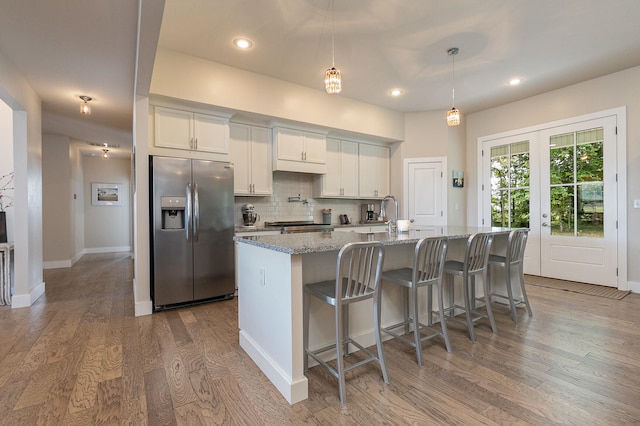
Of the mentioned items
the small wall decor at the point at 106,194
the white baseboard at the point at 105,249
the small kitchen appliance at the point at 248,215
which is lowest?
the white baseboard at the point at 105,249

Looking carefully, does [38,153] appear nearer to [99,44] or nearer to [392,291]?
[99,44]

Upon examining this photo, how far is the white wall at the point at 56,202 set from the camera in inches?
233

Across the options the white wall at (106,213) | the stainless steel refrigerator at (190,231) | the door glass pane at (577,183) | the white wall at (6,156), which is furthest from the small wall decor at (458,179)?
the white wall at (106,213)

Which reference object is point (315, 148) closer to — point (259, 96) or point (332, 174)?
point (332, 174)

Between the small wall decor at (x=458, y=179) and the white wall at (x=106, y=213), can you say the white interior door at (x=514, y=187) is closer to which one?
the small wall decor at (x=458, y=179)

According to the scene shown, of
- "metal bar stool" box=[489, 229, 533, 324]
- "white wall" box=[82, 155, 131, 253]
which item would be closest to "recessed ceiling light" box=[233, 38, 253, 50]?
"metal bar stool" box=[489, 229, 533, 324]

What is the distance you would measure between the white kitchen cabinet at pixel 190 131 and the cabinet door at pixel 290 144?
773 mm

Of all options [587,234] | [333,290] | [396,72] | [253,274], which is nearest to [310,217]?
[396,72]

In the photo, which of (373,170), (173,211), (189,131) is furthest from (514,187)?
(173,211)

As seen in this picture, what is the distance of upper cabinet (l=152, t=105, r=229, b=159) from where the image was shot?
351 centimetres

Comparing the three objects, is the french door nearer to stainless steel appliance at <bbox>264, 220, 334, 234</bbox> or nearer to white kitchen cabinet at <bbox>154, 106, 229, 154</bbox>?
stainless steel appliance at <bbox>264, 220, 334, 234</bbox>

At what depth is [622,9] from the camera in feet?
9.13

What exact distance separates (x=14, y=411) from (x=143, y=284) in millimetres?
1624

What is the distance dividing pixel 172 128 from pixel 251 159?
1.07 meters
